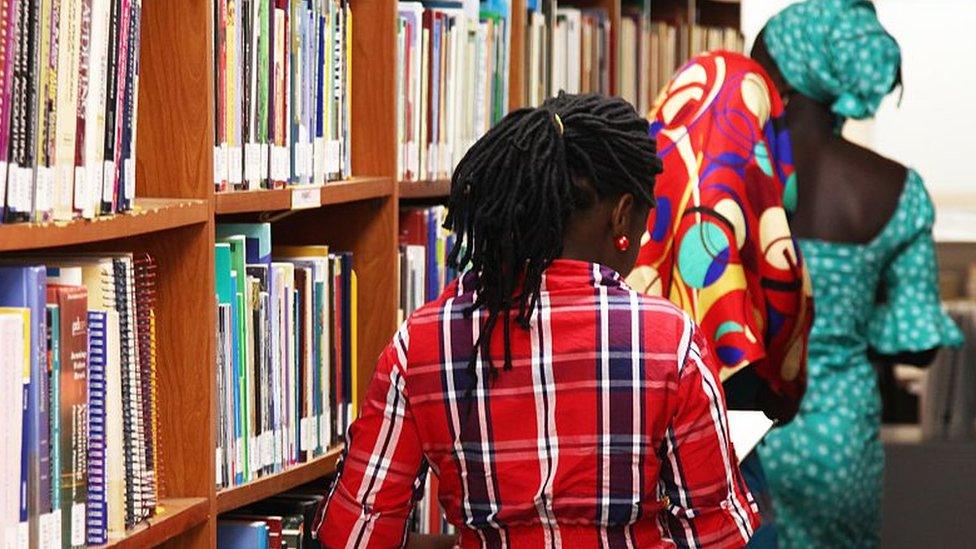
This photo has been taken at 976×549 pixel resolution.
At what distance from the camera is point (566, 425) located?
188 centimetres

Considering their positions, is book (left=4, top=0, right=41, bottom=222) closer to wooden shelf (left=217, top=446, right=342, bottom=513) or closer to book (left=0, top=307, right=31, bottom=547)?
book (left=0, top=307, right=31, bottom=547)

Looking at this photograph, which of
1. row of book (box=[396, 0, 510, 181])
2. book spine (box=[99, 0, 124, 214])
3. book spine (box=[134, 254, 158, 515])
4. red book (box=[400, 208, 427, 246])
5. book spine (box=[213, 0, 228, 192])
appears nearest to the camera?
book spine (box=[99, 0, 124, 214])

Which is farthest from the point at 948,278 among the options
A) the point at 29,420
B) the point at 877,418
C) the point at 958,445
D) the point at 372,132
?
the point at 29,420

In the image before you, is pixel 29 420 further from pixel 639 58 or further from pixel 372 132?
pixel 639 58

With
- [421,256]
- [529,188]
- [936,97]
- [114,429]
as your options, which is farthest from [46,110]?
[936,97]

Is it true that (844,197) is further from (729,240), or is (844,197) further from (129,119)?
(129,119)

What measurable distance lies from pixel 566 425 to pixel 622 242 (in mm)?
226

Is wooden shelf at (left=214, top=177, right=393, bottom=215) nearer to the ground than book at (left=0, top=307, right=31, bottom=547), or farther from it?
farther from it

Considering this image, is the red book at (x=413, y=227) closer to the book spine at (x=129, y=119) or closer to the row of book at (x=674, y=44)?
the book spine at (x=129, y=119)

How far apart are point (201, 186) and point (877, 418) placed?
2.96 m

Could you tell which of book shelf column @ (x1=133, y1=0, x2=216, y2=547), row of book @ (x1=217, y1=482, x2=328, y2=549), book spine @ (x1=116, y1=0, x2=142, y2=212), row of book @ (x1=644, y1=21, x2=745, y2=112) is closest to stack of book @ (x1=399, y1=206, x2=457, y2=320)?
row of book @ (x1=217, y1=482, x2=328, y2=549)

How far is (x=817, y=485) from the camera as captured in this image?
4473 mm

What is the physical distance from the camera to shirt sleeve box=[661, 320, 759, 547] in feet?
6.18

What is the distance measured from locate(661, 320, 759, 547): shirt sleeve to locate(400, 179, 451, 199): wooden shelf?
1056 millimetres
